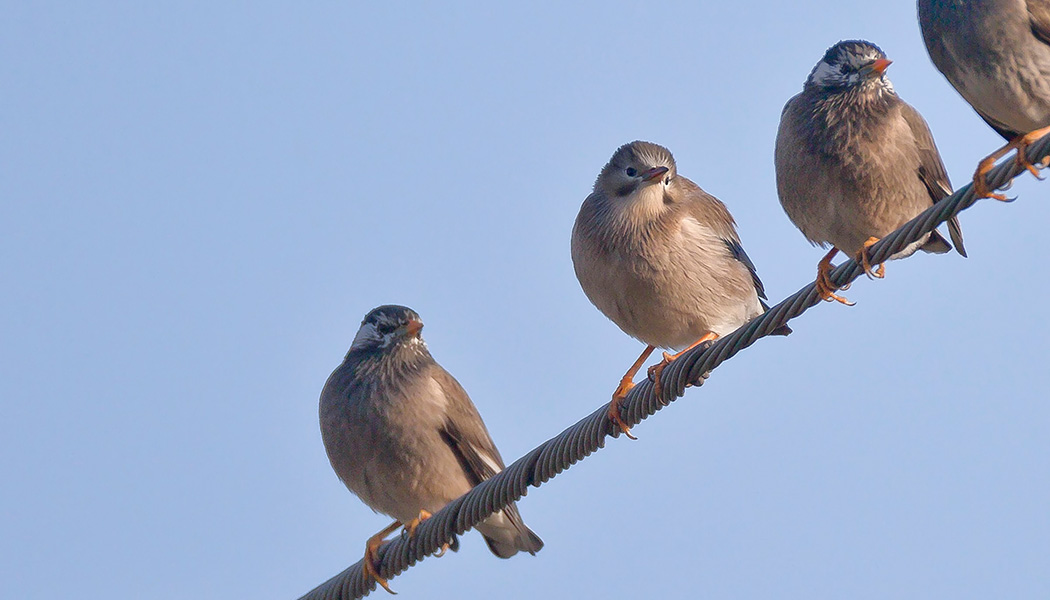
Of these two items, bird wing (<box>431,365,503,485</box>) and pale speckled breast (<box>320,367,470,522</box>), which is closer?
pale speckled breast (<box>320,367,470,522</box>)

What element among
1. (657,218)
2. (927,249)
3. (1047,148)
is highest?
(657,218)

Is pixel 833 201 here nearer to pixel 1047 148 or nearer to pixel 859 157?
pixel 859 157

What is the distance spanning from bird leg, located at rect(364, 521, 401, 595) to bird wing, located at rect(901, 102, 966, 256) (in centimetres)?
338

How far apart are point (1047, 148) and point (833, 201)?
244cm

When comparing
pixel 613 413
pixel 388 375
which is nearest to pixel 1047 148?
pixel 613 413

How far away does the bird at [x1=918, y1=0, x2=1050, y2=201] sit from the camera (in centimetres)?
632

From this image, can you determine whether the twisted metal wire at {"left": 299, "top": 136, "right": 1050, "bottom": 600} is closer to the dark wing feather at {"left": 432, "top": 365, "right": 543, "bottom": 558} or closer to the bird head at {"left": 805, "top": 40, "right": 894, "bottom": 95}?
the dark wing feather at {"left": 432, "top": 365, "right": 543, "bottom": 558}

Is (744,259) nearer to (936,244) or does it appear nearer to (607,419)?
(936,244)

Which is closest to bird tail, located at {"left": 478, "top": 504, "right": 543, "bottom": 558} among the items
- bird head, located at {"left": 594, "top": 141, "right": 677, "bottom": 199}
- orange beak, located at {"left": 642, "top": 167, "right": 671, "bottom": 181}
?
bird head, located at {"left": 594, "top": 141, "right": 677, "bottom": 199}

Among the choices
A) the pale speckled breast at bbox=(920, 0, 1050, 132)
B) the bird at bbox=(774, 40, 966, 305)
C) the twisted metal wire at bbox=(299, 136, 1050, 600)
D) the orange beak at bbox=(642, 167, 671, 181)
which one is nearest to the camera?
the twisted metal wire at bbox=(299, 136, 1050, 600)

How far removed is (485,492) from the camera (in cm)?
559

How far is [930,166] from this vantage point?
7195mm

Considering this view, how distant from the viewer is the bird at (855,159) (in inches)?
271

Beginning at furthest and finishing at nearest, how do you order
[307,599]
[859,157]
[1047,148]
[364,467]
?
1. [364,467]
2. [859,157]
3. [307,599]
4. [1047,148]
